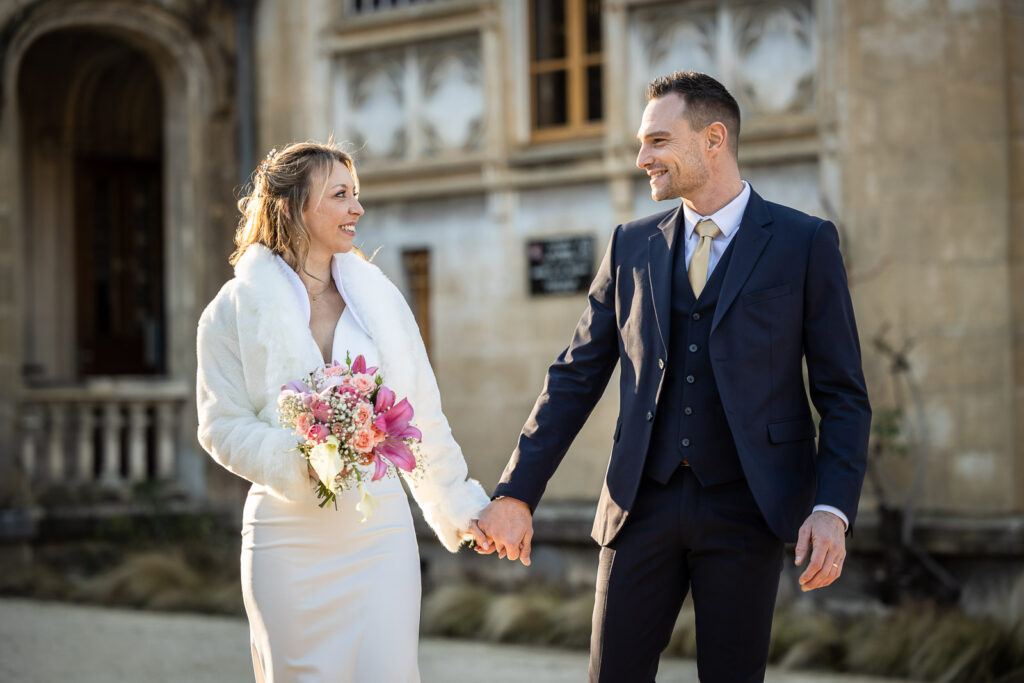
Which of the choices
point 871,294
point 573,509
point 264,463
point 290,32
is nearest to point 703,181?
point 264,463

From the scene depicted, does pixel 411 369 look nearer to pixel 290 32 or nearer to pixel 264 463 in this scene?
pixel 264 463

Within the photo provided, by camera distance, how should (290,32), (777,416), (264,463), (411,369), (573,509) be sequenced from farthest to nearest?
1. (290,32)
2. (573,509)
3. (411,369)
4. (264,463)
5. (777,416)

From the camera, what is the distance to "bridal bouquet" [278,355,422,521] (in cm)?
379

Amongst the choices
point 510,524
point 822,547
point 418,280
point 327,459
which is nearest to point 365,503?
point 327,459

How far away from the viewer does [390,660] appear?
3914mm

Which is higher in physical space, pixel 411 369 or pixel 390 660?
pixel 411 369

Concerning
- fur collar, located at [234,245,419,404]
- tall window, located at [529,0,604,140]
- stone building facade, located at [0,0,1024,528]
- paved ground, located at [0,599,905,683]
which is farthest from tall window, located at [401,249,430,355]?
fur collar, located at [234,245,419,404]

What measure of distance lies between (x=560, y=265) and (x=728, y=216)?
6.38m

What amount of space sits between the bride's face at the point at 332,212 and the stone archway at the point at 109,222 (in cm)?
728

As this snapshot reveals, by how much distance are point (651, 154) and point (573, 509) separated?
254 inches

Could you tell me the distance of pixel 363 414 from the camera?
3824 millimetres

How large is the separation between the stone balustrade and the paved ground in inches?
75.0

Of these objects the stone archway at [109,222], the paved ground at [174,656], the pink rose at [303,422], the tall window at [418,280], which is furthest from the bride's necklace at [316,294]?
the stone archway at [109,222]

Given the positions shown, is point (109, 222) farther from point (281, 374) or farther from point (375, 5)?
point (281, 374)
